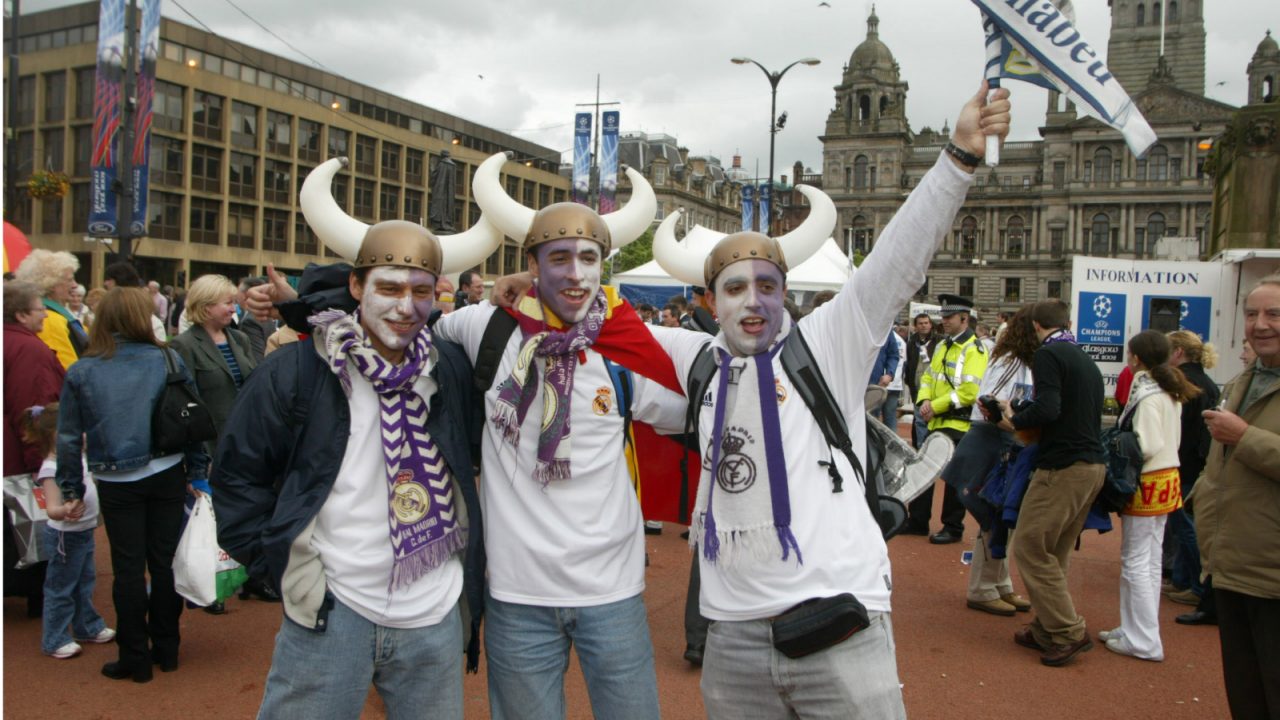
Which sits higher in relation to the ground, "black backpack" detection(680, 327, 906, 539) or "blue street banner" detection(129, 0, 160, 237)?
"blue street banner" detection(129, 0, 160, 237)

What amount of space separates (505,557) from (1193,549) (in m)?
5.95

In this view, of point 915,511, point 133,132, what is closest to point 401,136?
point 133,132

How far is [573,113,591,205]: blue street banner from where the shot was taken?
81.0ft

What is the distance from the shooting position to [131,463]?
178 inches

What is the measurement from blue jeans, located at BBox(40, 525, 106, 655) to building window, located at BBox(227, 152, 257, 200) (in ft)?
146

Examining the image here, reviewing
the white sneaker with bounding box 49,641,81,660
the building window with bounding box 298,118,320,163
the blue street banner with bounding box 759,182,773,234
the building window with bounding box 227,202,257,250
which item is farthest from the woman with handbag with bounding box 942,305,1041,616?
the building window with bounding box 298,118,320,163

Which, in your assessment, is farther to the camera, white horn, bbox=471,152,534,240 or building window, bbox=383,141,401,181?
building window, bbox=383,141,401,181

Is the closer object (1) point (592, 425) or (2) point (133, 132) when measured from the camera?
(1) point (592, 425)

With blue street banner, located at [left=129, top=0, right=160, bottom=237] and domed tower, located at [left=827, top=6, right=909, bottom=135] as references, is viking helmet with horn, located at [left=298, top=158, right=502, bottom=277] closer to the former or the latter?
blue street banner, located at [left=129, top=0, right=160, bottom=237]

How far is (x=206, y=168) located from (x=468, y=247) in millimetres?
46565

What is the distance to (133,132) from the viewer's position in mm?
15555

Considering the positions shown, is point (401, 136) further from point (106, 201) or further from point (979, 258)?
point (979, 258)

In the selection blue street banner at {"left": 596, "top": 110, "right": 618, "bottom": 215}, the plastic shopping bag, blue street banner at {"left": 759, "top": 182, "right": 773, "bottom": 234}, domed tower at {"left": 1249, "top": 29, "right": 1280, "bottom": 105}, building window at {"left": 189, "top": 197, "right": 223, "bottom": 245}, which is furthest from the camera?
domed tower at {"left": 1249, "top": 29, "right": 1280, "bottom": 105}

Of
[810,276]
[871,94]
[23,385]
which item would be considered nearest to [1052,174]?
[871,94]
